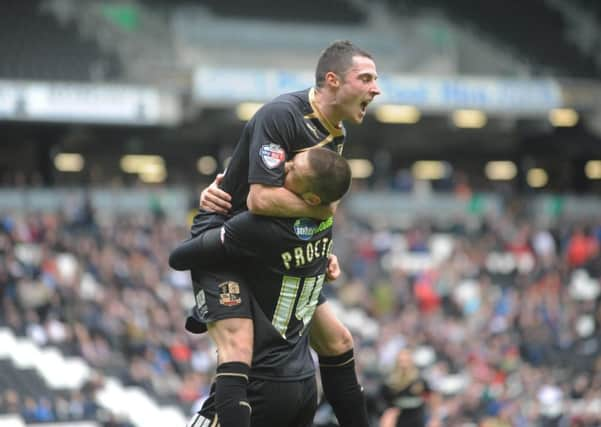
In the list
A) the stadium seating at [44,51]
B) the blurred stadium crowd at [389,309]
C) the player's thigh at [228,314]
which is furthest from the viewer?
the stadium seating at [44,51]

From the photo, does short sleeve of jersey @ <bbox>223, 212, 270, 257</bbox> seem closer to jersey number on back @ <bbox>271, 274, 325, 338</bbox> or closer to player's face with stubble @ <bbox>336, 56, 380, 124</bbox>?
jersey number on back @ <bbox>271, 274, 325, 338</bbox>

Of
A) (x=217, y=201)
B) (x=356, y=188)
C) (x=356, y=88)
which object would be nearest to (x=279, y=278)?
(x=217, y=201)

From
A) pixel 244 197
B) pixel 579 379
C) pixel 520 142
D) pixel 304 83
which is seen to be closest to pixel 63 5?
pixel 304 83

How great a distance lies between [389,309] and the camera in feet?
69.1

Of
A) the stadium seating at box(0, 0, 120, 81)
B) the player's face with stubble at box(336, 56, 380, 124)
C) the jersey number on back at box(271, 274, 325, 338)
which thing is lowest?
the jersey number on back at box(271, 274, 325, 338)

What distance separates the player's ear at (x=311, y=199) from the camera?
5.16 m

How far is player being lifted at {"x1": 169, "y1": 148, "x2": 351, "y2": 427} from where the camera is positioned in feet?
17.3

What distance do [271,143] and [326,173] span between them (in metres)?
0.30

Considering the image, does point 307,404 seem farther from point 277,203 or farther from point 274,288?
point 277,203

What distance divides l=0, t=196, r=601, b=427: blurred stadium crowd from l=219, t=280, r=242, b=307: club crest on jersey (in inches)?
380

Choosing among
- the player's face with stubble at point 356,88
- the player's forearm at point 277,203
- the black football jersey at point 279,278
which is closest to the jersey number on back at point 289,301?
the black football jersey at point 279,278

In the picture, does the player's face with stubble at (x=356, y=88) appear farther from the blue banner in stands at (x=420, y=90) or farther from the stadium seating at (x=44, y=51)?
the stadium seating at (x=44, y=51)

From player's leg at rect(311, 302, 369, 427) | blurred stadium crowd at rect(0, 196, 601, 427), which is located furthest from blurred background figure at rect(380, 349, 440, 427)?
blurred stadium crowd at rect(0, 196, 601, 427)

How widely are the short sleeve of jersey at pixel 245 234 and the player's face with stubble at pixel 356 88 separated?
66cm
